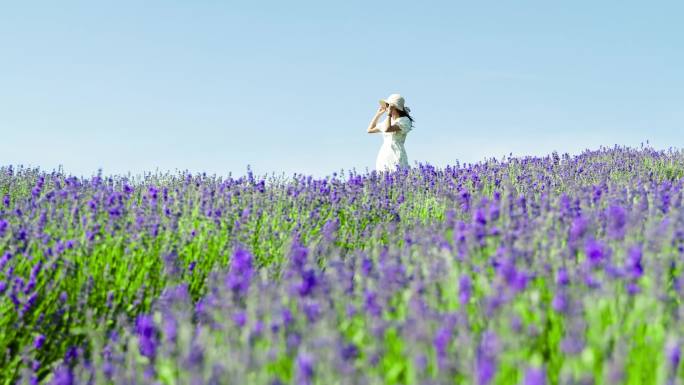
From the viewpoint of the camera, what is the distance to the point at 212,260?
4137 millimetres

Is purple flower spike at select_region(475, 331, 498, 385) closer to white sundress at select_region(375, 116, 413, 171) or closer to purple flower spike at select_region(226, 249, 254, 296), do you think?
purple flower spike at select_region(226, 249, 254, 296)

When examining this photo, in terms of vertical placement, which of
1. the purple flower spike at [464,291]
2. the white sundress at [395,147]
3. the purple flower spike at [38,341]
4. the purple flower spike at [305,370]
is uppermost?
the white sundress at [395,147]

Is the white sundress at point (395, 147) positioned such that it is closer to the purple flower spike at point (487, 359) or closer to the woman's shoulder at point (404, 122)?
the woman's shoulder at point (404, 122)

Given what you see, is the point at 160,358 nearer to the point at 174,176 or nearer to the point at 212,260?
the point at 212,260

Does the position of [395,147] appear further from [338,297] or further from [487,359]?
[487,359]

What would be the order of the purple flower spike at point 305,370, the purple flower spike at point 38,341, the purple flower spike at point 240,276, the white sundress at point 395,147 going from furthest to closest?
1. the white sundress at point 395,147
2. the purple flower spike at point 38,341
3. the purple flower spike at point 240,276
4. the purple flower spike at point 305,370

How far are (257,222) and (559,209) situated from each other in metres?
1.97

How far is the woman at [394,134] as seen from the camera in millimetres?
9617

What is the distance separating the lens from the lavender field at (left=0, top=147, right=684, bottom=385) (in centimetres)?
191

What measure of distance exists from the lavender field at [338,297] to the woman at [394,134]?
14.1ft

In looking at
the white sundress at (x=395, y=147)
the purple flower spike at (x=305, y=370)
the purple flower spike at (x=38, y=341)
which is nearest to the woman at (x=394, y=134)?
the white sundress at (x=395, y=147)

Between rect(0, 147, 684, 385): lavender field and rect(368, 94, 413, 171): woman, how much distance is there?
14.1 feet

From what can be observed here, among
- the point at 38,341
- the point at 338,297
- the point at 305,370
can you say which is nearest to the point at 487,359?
the point at 305,370

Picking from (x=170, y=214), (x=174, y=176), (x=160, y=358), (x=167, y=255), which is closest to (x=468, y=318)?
(x=160, y=358)
